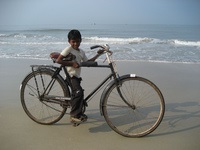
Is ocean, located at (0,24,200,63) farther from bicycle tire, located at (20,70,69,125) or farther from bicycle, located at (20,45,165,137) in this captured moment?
bicycle tire, located at (20,70,69,125)

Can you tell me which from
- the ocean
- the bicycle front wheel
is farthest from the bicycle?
the ocean

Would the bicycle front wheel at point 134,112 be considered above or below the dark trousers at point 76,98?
below

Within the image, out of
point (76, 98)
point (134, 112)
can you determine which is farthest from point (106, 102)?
point (134, 112)

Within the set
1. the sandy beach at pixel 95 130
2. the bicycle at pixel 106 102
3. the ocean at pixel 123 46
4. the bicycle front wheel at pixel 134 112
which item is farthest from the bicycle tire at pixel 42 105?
the ocean at pixel 123 46

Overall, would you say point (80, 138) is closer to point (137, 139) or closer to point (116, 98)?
point (137, 139)

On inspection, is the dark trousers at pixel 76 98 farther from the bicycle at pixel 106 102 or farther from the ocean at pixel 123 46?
the ocean at pixel 123 46

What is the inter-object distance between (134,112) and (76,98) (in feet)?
3.99

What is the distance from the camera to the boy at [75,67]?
3.48 meters

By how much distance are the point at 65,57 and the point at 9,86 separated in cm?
305

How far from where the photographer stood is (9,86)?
598 centimetres

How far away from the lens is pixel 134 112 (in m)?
4.28

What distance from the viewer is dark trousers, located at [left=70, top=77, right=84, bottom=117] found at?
3545mm

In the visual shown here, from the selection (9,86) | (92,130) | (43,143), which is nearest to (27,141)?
(43,143)

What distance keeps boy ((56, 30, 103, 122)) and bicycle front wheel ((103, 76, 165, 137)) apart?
0.39m
